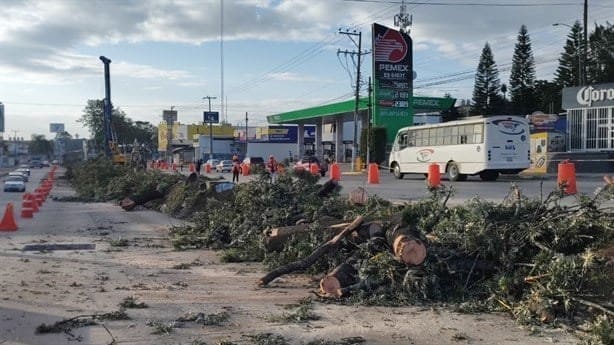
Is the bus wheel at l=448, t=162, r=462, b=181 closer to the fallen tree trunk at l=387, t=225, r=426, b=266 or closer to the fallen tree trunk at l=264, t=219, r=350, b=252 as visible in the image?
the fallen tree trunk at l=264, t=219, r=350, b=252

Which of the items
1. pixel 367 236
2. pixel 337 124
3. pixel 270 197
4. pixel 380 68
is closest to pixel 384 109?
pixel 380 68

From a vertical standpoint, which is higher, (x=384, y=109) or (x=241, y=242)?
(x=384, y=109)

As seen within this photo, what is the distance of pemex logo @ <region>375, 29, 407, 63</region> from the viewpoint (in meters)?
43.8

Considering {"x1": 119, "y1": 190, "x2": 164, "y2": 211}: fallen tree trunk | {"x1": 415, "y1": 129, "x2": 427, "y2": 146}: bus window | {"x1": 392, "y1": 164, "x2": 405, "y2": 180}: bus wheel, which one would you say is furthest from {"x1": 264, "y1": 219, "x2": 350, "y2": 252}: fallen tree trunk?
{"x1": 392, "y1": 164, "x2": 405, "y2": 180}: bus wheel

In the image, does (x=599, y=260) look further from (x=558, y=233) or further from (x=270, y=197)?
(x=270, y=197)

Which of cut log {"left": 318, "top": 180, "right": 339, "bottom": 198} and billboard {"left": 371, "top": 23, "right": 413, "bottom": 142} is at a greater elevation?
billboard {"left": 371, "top": 23, "right": 413, "bottom": 142}

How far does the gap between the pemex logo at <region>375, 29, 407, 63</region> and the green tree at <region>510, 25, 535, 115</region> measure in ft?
106

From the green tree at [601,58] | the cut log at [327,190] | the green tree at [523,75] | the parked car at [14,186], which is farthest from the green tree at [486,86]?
the cut log at [327,190]

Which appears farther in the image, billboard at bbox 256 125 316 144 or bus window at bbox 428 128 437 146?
billboard at bbox 256 125 316 144

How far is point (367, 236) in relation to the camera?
8.45 m

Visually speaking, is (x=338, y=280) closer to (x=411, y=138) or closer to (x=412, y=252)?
(x=412, y=252)

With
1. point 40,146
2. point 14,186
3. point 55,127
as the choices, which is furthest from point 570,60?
point 40,146

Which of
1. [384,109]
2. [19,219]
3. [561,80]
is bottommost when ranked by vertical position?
[19,219]

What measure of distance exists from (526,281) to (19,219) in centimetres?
1595
